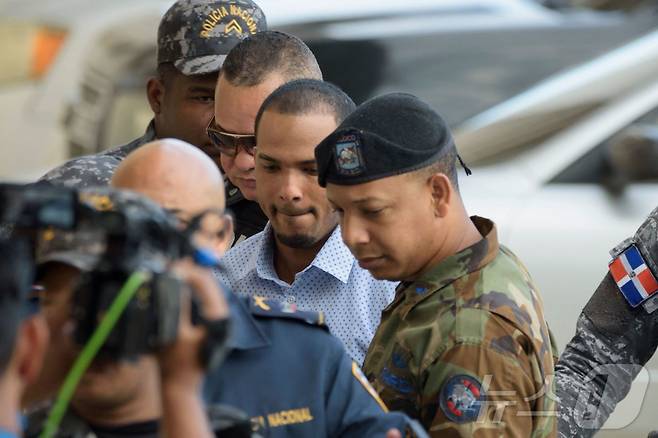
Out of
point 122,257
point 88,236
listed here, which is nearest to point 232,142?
point 88,236

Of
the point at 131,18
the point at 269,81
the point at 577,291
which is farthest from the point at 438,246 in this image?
the point at 131,18

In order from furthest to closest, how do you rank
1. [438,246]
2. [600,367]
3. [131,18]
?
[131,18] → [600,367] → [438,246]

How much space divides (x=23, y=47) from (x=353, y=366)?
649 centimetres

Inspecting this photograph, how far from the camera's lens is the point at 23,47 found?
9102 millimetres

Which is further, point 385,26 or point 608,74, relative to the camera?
point 385,26

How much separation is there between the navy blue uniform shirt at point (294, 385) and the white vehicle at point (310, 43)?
180 inches

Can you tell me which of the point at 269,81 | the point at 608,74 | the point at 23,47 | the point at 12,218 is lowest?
the point at 23,47

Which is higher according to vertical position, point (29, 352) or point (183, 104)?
point (29, 352)

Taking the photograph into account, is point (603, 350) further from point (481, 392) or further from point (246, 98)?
point (246, 98)

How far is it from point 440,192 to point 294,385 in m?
0.61

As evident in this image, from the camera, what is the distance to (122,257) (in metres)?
2.29

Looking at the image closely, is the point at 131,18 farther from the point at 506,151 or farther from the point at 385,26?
the point at 506,151

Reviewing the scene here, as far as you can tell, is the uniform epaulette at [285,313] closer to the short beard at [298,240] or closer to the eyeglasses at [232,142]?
the short beard at [298,240]

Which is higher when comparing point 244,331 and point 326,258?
point 244,331
